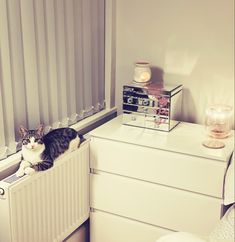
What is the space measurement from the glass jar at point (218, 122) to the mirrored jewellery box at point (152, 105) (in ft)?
0.64

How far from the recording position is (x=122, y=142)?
2.21 meters

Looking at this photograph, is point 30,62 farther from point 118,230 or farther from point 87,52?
point 118,230

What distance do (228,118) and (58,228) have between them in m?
1.03

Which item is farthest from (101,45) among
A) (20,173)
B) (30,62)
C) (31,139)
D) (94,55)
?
(20,173)

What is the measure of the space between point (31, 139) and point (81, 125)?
0.59 meters

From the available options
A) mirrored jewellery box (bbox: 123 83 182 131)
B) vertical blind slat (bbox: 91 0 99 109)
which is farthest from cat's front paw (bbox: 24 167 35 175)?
vertical blind slat (bbox: 91 0 99 109)

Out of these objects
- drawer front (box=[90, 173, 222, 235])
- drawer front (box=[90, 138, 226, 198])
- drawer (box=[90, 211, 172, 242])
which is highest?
drawer front (box=[90, 138, 226, 198])

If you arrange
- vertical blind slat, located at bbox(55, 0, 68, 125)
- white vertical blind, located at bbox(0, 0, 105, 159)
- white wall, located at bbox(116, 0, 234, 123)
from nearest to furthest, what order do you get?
white vertical blind, located at bbox(0, 0, 105, 159)
vertical blind slat, located at bbox(55, 0, 68, 125)
white wall, located at bbox(116, 0, 234, 123)

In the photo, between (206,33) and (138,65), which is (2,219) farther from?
(206,33)

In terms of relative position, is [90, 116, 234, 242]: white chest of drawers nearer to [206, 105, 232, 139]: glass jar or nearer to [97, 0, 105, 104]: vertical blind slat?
[206, 105, 232, 139]: glass jar

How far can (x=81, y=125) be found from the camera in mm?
2439

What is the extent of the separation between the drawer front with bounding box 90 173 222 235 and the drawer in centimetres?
4

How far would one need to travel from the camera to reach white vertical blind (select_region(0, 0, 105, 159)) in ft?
6.35

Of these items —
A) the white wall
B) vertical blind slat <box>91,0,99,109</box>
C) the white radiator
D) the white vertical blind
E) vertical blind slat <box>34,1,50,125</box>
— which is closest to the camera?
the white radiator
